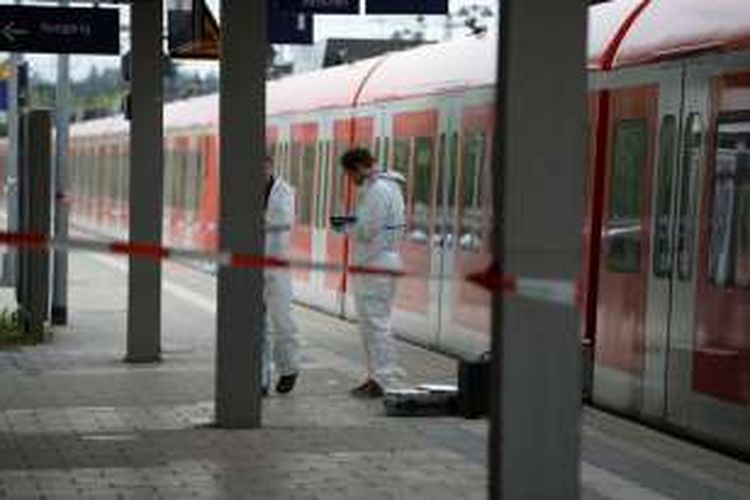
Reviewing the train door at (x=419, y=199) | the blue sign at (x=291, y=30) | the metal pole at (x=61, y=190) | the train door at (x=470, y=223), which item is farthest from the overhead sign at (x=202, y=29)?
the metal pole at (x=61, y=190)

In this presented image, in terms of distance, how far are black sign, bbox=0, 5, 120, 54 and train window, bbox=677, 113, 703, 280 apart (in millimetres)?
7340

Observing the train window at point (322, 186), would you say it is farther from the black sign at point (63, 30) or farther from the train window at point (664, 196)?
the train window at point (664, 196)

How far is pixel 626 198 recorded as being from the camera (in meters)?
12.3

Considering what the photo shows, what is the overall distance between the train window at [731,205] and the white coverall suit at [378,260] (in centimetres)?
271

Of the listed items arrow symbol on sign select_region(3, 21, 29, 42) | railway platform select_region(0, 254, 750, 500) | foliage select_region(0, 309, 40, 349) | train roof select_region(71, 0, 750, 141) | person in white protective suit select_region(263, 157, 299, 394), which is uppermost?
arrow symbol on sign select_region(3, 21, 29, 42)

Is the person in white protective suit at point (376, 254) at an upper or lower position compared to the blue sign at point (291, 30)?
lower


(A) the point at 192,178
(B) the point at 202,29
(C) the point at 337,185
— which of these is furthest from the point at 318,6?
(A) the point at 192,178

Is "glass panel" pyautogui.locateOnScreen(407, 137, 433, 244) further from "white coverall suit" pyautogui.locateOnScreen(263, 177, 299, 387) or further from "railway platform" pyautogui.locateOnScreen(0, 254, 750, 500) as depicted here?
"white coverall suit" pyautogui.locateOnScreen(263, 177, 299, 387)

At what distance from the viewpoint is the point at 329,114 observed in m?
22.8

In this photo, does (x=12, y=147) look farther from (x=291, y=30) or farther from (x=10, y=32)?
(x=10, y=32)

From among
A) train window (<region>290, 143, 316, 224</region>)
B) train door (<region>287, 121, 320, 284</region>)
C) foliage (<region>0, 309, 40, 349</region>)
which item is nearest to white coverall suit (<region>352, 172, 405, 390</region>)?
foliage (<region>0, 309, 40, 349</region>)

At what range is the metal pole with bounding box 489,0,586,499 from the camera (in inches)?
243

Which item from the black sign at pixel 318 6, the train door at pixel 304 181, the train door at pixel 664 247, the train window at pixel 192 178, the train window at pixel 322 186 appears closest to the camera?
the train door at pixel 664 247

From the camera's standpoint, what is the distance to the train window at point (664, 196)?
1155cm
